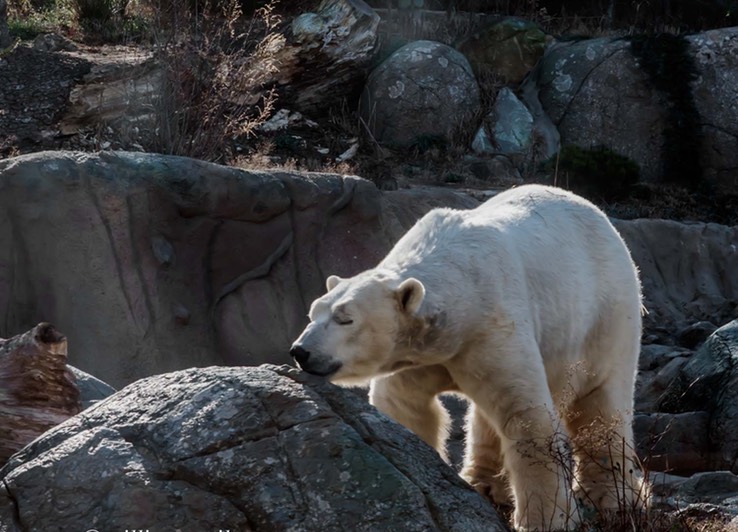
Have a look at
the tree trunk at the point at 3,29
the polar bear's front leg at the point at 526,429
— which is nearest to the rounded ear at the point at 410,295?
the polar bear's front leg at the point at 526,429

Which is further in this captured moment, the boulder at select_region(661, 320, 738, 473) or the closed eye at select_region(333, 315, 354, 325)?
the boulder at select_region(661, 320, 738, 473)

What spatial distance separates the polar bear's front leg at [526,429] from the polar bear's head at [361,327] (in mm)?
355

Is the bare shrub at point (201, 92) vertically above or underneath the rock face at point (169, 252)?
above

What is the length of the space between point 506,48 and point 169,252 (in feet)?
31.6

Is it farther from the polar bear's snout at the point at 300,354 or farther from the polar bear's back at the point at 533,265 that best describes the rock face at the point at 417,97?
the polar bear's snout at the point at 300,354

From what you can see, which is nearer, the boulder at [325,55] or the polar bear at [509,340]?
the polar bear at [509,340]

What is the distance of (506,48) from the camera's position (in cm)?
1739

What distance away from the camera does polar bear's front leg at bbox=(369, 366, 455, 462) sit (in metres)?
5.14

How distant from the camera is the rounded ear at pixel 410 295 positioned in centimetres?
465

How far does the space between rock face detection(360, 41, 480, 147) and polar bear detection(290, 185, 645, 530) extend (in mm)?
9795

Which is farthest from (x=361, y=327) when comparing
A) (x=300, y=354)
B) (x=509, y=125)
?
(x=509, y=125)

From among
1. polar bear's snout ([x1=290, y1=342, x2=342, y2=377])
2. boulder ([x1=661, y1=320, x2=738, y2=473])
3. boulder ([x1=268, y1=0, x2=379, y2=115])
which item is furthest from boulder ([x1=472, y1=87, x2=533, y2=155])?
polar bear's snout ([x1=290, y1=342, x2=342, y2=377])

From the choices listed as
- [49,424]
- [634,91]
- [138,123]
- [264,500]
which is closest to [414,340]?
[264,500]

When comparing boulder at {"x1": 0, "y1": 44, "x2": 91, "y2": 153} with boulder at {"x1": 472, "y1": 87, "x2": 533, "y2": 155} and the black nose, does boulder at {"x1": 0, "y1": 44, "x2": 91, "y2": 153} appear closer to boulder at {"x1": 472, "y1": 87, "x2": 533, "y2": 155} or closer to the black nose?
boulder at {"x1": 472, "y1": 87, "x2": 533, "y2": 155}
